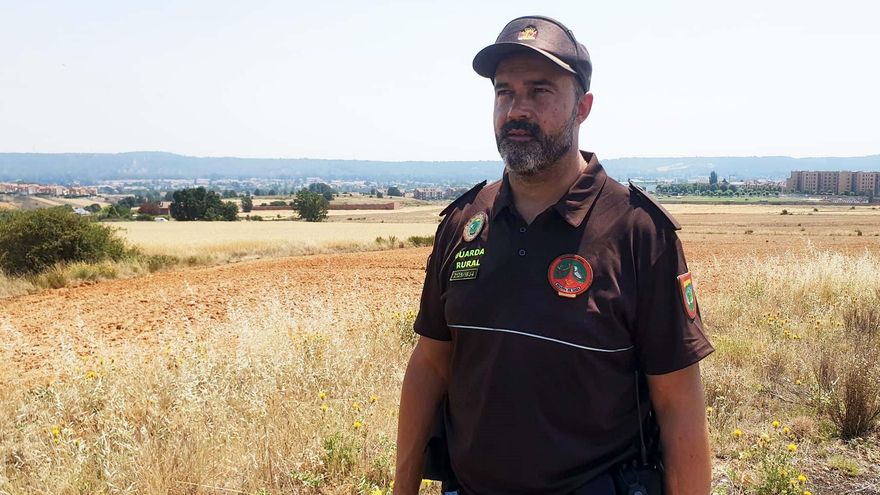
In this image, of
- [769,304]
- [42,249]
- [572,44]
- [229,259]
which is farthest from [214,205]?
[572,44]

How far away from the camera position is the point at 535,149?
2.04 meters

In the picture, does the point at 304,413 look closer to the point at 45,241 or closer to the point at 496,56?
the point at 496,56

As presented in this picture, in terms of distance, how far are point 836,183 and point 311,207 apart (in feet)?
389

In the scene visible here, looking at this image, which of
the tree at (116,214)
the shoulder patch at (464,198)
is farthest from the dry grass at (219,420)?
the tree at (116,214)

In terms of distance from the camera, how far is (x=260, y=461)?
3.76 meters

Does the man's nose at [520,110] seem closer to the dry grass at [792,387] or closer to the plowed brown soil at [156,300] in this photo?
the dry grass at [792,387]

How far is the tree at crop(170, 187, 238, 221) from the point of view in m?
72.5

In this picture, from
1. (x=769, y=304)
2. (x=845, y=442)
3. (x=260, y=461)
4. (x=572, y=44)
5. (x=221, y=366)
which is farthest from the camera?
(x=769, y=304)

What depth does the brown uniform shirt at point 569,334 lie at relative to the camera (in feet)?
5.93

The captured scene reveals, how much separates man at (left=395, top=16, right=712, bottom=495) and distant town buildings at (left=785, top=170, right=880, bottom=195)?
141 meters

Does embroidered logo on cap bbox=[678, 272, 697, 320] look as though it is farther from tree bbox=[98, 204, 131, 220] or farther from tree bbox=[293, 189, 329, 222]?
tree bbox=[98, 204, 131, 220]

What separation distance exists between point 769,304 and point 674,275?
26.4ft

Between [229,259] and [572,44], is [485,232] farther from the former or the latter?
[229,259]

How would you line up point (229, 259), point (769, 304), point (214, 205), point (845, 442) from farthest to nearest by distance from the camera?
point (214, 205)
point (229, 259)
point (769, 304)
point (845, 442)
